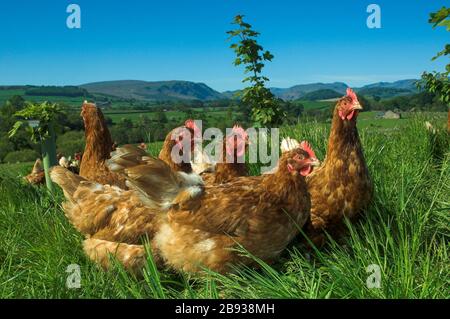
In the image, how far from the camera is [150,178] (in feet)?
10.8

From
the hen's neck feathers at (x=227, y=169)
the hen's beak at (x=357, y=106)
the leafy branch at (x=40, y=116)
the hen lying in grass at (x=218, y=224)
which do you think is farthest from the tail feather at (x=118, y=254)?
the leafy branch at (x=40, y=116)

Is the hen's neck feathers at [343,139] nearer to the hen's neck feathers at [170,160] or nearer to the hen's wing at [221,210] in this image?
the hen's wing at [221,210]

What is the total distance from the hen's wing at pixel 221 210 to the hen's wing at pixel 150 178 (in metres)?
0.09

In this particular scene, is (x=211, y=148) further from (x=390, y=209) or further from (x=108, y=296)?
(x=108, y=296)

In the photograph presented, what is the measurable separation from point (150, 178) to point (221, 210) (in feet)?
2.02

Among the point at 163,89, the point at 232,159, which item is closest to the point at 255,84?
the point at 232,159

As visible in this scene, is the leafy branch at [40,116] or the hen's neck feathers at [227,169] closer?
the hen's neck feathers at [227,169]

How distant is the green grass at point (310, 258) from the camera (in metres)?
2.54

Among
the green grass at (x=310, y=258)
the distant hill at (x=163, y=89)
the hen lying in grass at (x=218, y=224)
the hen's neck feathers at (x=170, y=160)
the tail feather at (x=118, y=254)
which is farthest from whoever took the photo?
the distant hill at (x=163, y=89)

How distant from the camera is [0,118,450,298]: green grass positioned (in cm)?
254

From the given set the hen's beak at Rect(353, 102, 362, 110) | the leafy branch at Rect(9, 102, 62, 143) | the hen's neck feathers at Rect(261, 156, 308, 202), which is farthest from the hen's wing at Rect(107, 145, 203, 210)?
the leafy branch at Rect(9, 102, 62, 143)

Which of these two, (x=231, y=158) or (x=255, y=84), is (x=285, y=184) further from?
(x=255, y=84)
